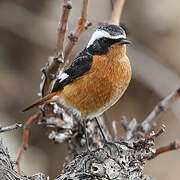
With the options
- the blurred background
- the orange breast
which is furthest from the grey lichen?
the blurred background

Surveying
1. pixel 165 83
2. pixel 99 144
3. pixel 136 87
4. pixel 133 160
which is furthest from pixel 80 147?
pixel 136 87

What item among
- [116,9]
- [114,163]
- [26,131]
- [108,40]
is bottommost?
[114,163]

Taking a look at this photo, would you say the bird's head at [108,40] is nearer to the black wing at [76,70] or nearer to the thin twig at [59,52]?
the black wing at [76,70]

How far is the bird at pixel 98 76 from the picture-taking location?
3.78 m

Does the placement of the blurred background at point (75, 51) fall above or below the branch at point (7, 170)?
above

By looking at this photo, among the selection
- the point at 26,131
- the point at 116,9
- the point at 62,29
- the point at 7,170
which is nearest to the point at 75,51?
the point at 116,9

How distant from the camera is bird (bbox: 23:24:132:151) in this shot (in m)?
3.78

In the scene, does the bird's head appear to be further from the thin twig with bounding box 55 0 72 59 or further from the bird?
the thin twig with bounding box 55 0 72 59

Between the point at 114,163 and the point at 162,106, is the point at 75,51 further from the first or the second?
the point at 114,163

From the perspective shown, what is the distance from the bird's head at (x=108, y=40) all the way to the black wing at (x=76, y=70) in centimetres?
13

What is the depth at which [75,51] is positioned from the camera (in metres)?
6.49

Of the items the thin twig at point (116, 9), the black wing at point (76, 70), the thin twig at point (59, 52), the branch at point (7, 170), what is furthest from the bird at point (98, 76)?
the branch at point (7, 170)

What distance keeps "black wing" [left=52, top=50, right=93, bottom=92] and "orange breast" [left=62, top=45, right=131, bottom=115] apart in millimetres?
46

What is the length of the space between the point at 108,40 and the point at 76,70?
0.46 meters
